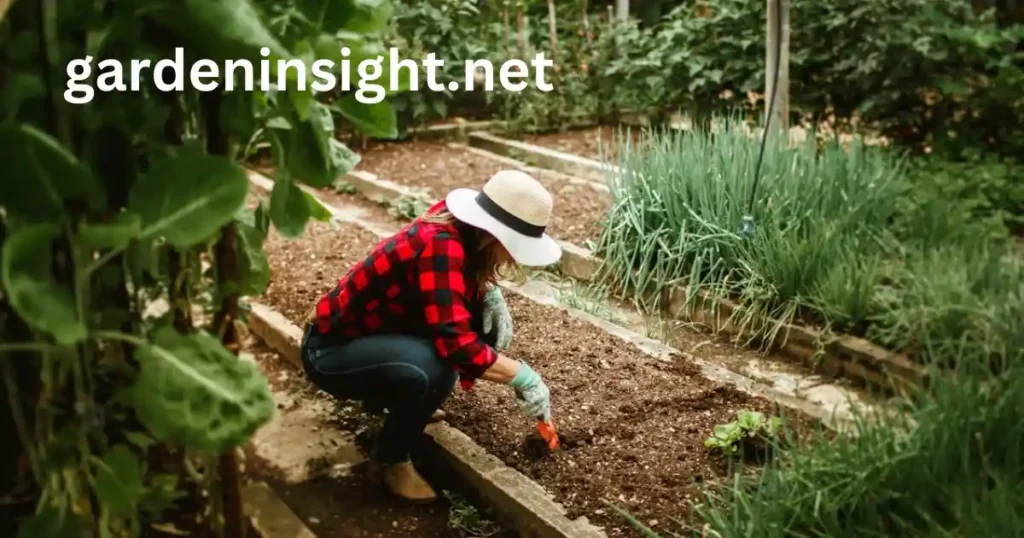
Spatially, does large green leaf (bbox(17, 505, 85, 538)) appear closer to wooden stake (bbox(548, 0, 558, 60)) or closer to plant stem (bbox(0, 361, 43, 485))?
plant stem (bbox(0, 361, 43, 485))

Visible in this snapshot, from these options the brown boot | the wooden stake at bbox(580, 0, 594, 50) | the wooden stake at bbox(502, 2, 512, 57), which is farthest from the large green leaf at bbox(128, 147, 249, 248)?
the wooden stake at bbox(580, 0, 594, 50)

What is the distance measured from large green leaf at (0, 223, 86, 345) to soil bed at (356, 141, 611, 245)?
3.64m

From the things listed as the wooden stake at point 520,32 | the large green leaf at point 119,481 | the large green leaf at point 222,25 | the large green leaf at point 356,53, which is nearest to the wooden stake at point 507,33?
the wooden stake at point 520,32

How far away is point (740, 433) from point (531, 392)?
638mm

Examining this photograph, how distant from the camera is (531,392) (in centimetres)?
281

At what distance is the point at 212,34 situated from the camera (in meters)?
1.32

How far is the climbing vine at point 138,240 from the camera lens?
4.18 ft

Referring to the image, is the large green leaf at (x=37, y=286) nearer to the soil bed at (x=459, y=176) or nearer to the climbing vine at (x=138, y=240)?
the climbing vine at (x=138, y=240)

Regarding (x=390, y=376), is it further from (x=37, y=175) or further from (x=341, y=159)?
(x=37, y=175)

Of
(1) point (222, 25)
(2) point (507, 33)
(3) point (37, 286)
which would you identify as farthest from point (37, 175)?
(2) point (507, 33)

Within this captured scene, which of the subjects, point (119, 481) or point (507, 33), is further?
point (507, 33)

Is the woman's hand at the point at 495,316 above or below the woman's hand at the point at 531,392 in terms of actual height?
above

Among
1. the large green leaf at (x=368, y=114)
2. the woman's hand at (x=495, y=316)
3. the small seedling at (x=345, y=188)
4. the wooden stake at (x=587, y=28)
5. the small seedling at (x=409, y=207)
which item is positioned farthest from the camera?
the wooden stake at (x=587, y=28)

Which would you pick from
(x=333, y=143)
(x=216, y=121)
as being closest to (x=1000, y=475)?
(x=333, y=143)
